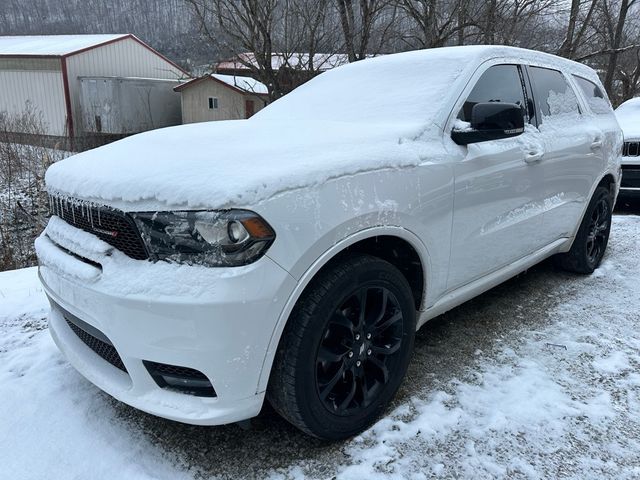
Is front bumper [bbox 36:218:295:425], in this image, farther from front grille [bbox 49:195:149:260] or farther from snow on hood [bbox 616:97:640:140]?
snow on hood [bbox 616:97:640:140]

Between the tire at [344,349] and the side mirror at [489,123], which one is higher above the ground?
the side mirror at [489,123]

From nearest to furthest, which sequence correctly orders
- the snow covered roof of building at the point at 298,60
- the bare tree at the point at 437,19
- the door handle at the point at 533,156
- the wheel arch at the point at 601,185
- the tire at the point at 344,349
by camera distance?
the tire at the point at 344,349 < the door handle at the point at 533,156 < the wheel arch at the point at 601,185 < the bare tree at the point at 437,19 < the snow covered roof of building at the point at 298,60

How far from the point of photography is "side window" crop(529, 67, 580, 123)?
347 cm

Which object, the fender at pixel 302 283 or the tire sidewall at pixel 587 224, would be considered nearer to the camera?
the fender at pixel 302 283

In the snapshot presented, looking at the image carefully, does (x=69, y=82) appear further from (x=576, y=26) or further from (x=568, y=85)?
(x=568, y=85)

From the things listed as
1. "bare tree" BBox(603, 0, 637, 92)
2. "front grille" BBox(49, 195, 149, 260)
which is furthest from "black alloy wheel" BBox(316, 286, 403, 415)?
"bare tree" BBox(603, 0, 637, 92)

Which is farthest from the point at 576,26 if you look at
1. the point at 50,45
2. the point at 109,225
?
the point at 50,45

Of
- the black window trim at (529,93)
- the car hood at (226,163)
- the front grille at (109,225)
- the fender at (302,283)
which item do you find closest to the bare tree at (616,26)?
the black window trim at (529,93)

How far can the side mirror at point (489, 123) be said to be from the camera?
2555 mm

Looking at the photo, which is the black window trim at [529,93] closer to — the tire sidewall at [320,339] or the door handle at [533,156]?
the door handle at [533,156]

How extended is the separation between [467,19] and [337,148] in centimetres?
1226

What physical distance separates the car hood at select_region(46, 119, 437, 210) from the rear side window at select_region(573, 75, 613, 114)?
2.43 metres

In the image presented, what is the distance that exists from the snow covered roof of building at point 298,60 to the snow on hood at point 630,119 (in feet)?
21.6

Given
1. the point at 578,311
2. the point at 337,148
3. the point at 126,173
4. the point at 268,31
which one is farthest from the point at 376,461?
the point at 268,31
